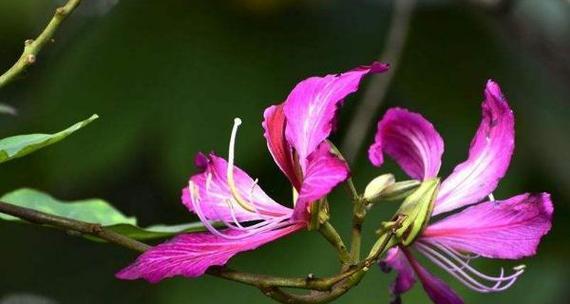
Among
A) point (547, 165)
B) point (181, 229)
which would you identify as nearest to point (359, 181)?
point (547, 165)

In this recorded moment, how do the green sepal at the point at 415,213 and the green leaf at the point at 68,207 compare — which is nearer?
the green sepal at the point at 415,213

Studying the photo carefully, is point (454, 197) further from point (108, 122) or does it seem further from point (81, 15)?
point (81, 15)

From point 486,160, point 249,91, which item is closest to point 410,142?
point 486,160

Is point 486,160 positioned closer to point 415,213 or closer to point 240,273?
point 415,213

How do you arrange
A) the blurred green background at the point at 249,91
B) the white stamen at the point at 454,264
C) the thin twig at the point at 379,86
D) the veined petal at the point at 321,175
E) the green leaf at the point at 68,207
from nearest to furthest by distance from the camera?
the veined petal at the point at 321,175, the white stamen at the point at 454,264, the green leaf at the point at 68,207, the thin twig at the point at 379,86, the blurred green background at the point at 249,91

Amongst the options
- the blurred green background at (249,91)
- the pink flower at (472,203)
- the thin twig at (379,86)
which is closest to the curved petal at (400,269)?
the pink flower at (472,203)

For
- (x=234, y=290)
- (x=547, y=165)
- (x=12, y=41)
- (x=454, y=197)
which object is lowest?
(x=234, y=290)

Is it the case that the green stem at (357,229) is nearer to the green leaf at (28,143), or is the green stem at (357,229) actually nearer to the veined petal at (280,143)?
the veined petal at (280,143)
